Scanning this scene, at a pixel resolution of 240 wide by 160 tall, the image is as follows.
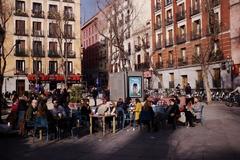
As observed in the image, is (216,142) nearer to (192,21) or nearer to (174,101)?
(174,101)

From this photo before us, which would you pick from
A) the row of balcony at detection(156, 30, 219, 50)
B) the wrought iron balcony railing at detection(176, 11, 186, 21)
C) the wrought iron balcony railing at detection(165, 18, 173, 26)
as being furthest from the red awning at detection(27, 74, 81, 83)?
the wrought iron balcony railing at detection(176, 11, 186, 21)

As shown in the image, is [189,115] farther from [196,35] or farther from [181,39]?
[181,39]

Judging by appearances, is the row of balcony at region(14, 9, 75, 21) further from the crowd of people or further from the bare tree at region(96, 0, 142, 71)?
the crowd of people

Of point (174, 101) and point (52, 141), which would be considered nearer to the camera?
point (52, 141)

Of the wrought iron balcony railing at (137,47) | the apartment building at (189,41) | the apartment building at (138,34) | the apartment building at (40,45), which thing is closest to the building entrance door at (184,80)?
the apartment building at (189,41)

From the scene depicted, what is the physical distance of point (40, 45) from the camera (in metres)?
54.7

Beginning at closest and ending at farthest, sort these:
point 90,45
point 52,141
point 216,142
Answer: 1. point 216,142
2. point 52,141
3. point 90,45

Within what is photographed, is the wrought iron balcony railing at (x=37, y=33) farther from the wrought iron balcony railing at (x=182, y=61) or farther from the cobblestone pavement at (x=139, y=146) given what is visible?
the cobblestone pavement at (x=139, y=146)

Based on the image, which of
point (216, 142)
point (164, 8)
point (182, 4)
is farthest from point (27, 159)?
point (164, 8)

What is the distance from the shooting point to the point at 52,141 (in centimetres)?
1294

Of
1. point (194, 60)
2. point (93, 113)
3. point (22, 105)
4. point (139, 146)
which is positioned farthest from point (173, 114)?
point (194, 60)

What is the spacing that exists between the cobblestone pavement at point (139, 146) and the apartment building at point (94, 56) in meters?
55.0

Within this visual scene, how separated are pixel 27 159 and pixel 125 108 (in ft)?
24.1

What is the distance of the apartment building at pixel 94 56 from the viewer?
237 ft
